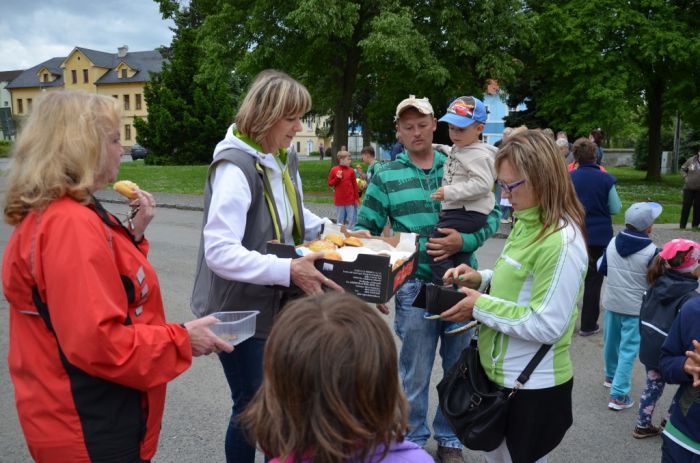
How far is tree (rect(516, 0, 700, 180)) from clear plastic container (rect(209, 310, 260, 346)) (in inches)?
987

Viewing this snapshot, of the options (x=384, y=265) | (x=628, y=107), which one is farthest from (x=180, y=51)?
(x=384, y=265)

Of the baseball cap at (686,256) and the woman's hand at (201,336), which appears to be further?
the baseball cap at (686,256)

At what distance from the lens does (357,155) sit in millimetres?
57156

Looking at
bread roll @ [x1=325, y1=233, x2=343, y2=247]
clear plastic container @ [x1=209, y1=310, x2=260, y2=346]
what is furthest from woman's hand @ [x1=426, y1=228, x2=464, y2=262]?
clear plastic container @ [x1=209, y1=310, x2=260, y2=346]

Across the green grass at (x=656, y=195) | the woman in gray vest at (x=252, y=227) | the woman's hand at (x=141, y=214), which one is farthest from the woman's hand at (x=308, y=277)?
the green grass at (x=656, y=195)

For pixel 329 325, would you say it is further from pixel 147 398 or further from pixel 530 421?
pixel 530 421

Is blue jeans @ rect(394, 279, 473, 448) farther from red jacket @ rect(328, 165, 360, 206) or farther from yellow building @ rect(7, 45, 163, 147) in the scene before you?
yellow building @ rect(7, 45, 163, 147)

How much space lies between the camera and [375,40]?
1977 cm

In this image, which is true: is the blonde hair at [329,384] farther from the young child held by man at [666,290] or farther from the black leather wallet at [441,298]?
the young child held by man at [666,290]

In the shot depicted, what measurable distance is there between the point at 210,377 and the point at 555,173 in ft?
11.8

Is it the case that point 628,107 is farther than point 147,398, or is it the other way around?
point 628,107

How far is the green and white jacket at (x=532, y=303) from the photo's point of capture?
7.81ft

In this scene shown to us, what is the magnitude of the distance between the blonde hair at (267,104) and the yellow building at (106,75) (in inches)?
2810

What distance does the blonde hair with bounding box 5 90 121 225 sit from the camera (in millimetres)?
1795
